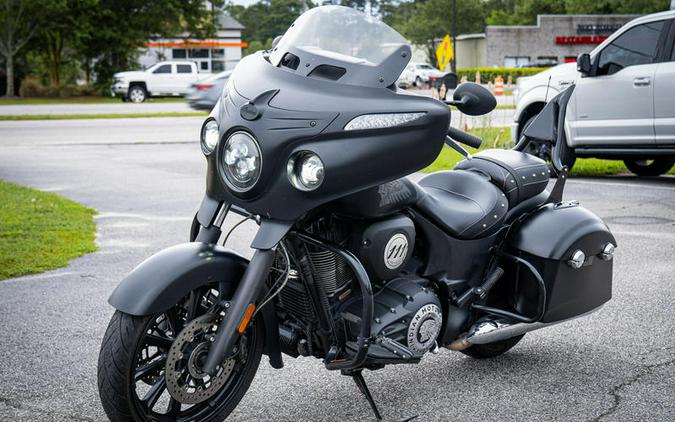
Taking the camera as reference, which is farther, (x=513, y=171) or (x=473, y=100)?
(x=513, y=171)

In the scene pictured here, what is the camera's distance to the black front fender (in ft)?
10.7

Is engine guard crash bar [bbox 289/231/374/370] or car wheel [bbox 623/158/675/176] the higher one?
engine guard crash bar [bbox 289/231/374/370]

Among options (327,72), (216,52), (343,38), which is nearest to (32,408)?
(327,72)

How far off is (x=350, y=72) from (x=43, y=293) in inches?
145

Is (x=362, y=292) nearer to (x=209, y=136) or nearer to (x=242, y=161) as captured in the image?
(x=242, y=161)

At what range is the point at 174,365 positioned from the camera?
341cm

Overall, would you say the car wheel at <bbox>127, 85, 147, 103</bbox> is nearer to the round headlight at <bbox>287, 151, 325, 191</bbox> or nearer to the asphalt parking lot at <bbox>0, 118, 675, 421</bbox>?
the asphalt parking lot at <bbox>0, 118, 675, 421</bbox>

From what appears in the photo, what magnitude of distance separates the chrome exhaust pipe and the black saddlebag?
9 cm

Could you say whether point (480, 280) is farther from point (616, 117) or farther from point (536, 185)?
point (616, 117)

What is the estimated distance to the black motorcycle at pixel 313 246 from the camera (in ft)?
10.8

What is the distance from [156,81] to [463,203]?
3826 cm

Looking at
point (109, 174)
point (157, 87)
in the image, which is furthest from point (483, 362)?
point (157, 87)

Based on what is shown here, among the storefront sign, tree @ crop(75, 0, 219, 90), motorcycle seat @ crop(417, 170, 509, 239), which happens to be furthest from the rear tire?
the storefront sign

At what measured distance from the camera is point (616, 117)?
11.3 meters
